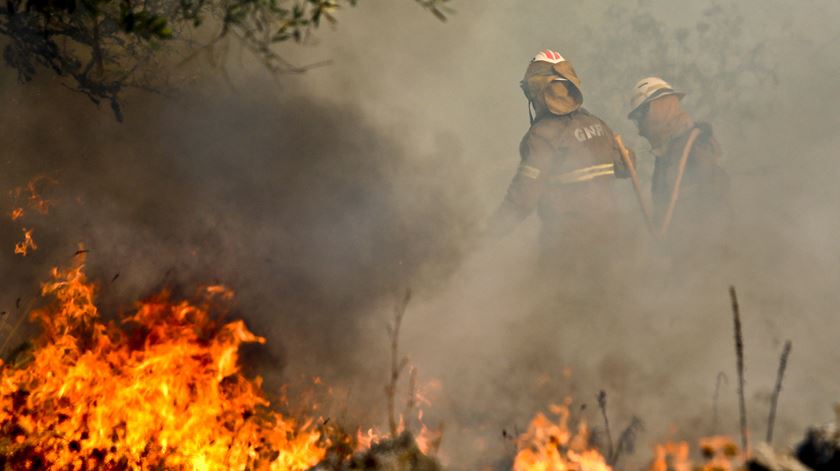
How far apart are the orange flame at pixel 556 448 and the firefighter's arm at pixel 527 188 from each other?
8.30 feet

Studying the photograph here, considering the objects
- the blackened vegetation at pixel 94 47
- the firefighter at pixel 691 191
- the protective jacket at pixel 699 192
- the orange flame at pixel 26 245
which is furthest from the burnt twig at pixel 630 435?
the orange flame at pixel 26 245

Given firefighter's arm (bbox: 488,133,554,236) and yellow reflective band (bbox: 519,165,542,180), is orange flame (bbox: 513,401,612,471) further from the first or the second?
yellow reflective band (bbox: 519,165,542,180)

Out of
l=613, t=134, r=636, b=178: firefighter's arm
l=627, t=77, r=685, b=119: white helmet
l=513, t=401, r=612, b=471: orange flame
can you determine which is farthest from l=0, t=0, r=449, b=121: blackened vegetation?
l=513, t=401, r=612, b=471: orange flame

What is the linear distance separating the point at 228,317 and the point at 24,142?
10.9 ft

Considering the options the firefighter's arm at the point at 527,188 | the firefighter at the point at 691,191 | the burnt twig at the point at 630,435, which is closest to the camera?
the burnt twig at the point at 630,435

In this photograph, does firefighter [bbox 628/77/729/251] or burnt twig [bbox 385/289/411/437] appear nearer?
burnt twig [bbox 385/289/411/437]

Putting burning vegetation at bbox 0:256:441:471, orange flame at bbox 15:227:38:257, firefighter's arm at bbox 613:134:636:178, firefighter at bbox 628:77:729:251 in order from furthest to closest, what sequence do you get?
firefighter at bbox 628:77:729:251 → firefighter's arm at bbox 613:134:636:178 → orange flame at bbox 15:227:38:257 → burning vegetation at bbox 0:256:441:471

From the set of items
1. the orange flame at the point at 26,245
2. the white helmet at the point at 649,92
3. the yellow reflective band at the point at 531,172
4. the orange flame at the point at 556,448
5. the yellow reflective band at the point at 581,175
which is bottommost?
the orange flame at the point at 26,245

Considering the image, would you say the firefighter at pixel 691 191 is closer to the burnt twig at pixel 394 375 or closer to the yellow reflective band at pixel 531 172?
the yellow reflective band at pixel 531 172

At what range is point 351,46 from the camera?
39.6ft

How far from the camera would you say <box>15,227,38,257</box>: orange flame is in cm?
715

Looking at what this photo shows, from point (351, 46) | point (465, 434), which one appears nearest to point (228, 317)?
point (465, 434)

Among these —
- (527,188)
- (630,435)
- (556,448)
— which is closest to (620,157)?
(527,188)

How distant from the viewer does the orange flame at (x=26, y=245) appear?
23.5 feet
